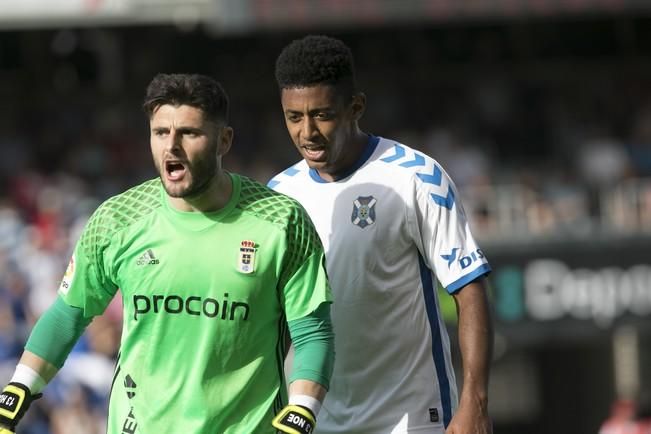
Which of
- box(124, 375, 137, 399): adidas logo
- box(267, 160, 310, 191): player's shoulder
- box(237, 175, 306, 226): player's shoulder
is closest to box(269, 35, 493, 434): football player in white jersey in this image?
box(267, 160, 310, 191): player's shoulder

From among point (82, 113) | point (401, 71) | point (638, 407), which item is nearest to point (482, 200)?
point (638, 407)

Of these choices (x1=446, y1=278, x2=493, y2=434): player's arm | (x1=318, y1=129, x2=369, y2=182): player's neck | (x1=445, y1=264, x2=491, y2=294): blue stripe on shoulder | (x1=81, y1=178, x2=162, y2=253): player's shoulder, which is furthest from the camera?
(x1=318, y1=129, x2=369, y2=182): player's neck

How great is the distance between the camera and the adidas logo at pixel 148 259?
176 inches

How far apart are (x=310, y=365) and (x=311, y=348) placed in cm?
5

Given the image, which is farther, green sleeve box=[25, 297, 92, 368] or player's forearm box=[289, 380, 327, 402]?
green sleeve box=[25, 297, 92, 368]

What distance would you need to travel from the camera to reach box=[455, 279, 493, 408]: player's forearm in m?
4.73

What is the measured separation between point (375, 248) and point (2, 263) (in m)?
8.11

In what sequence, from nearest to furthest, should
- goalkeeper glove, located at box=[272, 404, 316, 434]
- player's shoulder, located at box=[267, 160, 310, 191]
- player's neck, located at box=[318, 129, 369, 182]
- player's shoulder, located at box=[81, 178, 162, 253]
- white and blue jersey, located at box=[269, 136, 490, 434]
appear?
1. goalkeeper glove, located at box=[272, 404, 316, 434]
2. player's shoulder, located at box=[81, 178, 162, 253]
3. white and blue jersey, located at box=[269, 136, 490, 434]
4. player's neck, located at box=[318, 129, 369, 182]
5. player's shoulder, located at box=[267, 160, 310, 191]

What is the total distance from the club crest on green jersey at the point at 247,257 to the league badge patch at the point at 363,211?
29.6 inches

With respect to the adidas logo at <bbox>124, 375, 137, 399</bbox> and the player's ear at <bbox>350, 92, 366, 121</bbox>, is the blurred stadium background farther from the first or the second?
the adidas logo at <bbox>124, 375, 137, 399</bbox>

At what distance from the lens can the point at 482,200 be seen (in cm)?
1491

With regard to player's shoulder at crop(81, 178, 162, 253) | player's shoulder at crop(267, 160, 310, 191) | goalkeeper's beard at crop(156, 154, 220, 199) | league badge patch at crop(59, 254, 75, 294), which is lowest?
league badge patch at crop(59, 254, 75, 294)

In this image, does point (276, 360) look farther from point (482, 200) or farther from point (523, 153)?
point (523, 153)

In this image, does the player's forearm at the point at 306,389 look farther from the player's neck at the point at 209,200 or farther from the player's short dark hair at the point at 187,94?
the player's short dark hair at the point at 187,94
